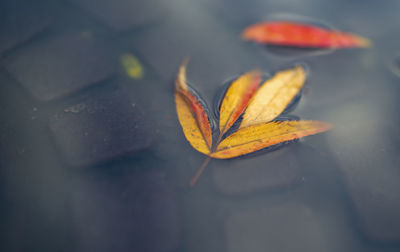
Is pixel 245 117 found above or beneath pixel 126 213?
above

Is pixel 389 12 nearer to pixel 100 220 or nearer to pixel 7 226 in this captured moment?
pixel 100 220

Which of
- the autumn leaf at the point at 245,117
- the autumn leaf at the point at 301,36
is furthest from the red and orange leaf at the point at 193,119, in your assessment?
the autumn leaf at the point at 301,36

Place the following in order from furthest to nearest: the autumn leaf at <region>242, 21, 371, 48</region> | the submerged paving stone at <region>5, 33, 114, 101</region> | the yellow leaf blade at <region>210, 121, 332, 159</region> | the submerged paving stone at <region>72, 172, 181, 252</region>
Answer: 1. the autumn leaf at <region>242, 21, 371, 48</region>
2. the submerged paving stone at <region>5, 33, 114, 101</region>
3. the yellow leaf blade at <region>210, 121, 332, 159</region>
4. the submerged paving stone at <region>72, 172, 181, 252</region>

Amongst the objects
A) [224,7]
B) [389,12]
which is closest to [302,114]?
[224,7]

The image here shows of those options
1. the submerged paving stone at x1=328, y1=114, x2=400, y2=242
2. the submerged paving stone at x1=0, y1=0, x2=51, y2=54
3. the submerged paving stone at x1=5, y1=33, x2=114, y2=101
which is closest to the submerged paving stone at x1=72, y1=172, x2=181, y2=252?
the submerged paving stone at x1=5, y1=33, x2=114, y2=101

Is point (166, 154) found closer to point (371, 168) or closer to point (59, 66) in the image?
point (59, 66)

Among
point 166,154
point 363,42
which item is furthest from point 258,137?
point 363,42

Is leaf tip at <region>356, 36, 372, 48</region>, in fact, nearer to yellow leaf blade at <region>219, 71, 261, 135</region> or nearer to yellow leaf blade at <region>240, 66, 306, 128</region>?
yellow leaf blade at <region>240, 66, 306, 128</region>
